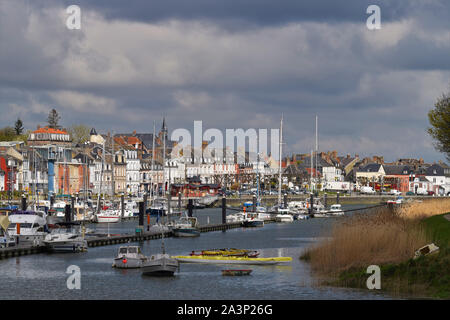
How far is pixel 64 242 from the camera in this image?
8050 cm

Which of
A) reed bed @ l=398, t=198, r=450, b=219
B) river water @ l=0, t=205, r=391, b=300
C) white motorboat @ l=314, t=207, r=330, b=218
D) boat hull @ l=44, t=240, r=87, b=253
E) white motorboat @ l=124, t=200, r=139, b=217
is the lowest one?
river water @ l=0, t=205, r=391, b=300

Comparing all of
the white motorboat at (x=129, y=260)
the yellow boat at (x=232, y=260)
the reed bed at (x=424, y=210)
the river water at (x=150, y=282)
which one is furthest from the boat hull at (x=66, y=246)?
the reed bed at (x=424, y=210)

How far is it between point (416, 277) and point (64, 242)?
127 ft

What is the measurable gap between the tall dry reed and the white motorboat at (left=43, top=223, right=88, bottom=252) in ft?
82.7

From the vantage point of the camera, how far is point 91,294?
186 feet

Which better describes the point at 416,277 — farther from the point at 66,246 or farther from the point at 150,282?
the point at 66,246

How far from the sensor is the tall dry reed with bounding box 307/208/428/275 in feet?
183

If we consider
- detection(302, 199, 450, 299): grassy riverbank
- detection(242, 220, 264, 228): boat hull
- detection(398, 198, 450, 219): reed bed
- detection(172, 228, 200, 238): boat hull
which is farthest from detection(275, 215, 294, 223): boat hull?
detection(302, 199, 450, 299): grassy riverbank

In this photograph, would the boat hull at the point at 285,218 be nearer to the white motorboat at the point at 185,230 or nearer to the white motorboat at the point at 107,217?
the white motorboat at the point at 107,217

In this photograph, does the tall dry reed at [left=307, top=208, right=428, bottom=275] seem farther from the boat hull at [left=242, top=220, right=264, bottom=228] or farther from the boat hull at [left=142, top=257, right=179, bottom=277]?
the boat hull at [left=242, top=220, right=264, bottom=228]

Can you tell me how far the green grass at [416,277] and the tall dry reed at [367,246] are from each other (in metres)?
1.22

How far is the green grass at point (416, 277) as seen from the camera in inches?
1943
